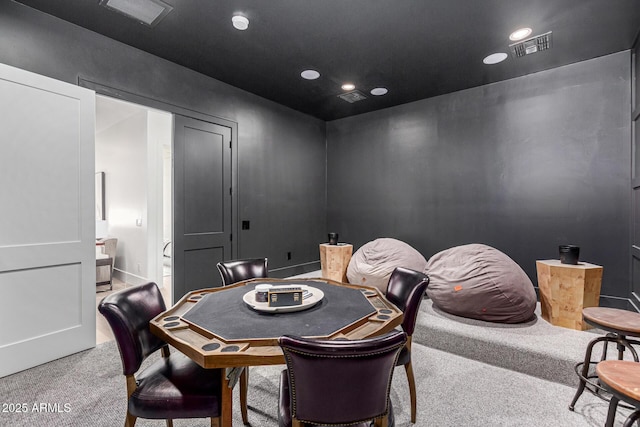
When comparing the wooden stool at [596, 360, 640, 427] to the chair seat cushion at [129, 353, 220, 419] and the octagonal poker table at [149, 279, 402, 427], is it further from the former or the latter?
the chair seat cushion at [129, 353, 220, 419]

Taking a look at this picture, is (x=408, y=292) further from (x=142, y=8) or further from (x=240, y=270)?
(x=142, y=8)

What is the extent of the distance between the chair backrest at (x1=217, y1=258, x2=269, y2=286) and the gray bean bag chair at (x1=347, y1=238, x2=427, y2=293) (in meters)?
1.42

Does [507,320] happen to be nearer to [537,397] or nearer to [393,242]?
[537,397]

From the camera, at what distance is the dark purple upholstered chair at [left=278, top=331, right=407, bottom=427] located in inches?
41.9

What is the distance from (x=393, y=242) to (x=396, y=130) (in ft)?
6.41

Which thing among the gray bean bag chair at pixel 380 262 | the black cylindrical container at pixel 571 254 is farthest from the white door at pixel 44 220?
the black cylindrical container at pixel 571 254

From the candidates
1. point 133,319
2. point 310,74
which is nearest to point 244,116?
point 310,74

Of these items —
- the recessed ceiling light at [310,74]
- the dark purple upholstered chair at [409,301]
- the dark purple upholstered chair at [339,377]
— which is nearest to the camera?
the dark purple upholstered chair at [339,377]

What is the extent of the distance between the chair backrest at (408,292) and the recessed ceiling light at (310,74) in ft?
8.89

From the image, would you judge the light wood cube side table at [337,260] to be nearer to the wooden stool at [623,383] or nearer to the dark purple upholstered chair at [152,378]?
the dark purple upholstered chair at [152,378]

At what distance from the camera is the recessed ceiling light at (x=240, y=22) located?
8.91 feet

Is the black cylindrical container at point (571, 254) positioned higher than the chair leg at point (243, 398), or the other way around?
the black cylindrical container at point (571, 254)

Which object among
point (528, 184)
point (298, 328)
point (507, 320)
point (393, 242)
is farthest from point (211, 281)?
point (528, 184)

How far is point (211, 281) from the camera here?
4008 millimetres
